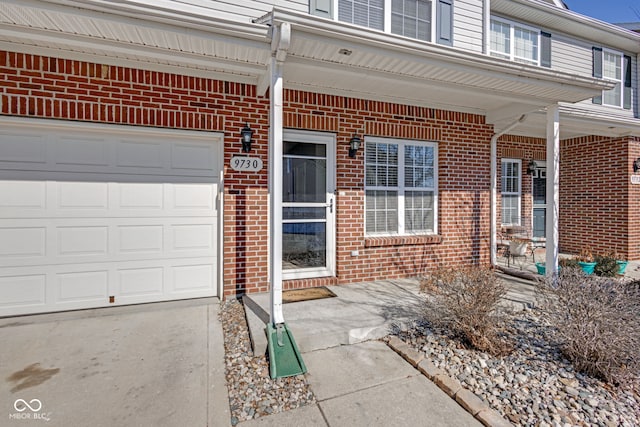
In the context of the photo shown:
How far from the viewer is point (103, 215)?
369 cm

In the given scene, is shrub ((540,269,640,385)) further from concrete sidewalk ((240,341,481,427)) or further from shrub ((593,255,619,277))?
shrub ((593,255,619,277))

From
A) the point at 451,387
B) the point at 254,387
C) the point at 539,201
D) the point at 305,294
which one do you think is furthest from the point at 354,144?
the point at 539,201

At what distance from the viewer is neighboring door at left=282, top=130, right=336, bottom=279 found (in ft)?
14.3

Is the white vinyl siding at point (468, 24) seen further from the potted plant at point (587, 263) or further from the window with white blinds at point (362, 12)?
the potted plant at point (587, 263)

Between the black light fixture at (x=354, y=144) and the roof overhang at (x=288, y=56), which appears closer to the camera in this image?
the roof overhang at (x=288, y=56)

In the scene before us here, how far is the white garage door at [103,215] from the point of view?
343 centimetres

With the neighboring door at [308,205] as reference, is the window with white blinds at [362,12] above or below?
above

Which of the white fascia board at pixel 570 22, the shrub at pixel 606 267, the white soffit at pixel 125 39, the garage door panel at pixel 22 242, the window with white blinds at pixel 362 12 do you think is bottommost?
the shrub at pixel 606 267

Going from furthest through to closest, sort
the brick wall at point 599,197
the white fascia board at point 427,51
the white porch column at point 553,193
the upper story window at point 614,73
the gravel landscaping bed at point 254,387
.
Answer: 1. the upper story window at point 614,73
2. the brick wall at point 599,197
3. the white porch column at point 553,193
4. the white fascia board at point 427,51
5. the gravel landscaping bed at point 254,387

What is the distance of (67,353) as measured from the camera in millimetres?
2793

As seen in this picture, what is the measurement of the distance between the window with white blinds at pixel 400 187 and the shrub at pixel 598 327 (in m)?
2.43

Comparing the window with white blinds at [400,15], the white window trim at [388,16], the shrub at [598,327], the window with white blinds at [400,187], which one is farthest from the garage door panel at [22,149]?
the shrub at [598,327]

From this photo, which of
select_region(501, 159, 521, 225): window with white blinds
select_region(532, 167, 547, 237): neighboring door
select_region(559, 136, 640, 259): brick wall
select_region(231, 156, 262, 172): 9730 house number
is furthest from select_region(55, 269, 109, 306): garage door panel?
select_region(559, 136, 640, 259): brick wall

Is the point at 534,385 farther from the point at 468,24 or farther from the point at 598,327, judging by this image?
the point at 468,24
